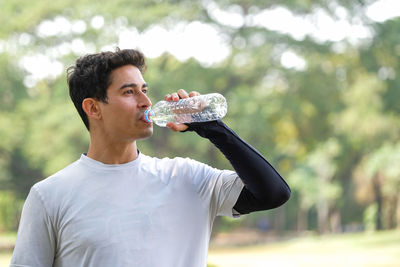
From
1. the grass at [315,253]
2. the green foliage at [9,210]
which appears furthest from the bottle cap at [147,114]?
the green foliage at [9,210]

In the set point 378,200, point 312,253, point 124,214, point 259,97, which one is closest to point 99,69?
point 124,214

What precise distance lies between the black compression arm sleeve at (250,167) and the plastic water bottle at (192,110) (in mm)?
30

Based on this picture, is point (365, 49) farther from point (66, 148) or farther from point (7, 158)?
point (7, 158)

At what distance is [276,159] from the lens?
8.18 meters

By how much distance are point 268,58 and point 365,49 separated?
52.4 inches

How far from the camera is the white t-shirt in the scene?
3.51ft

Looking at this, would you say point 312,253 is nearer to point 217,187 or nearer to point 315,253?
point 315,253

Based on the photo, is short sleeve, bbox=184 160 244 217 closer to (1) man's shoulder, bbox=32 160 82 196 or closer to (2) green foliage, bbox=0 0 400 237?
(1) man's shoulder, bbox=32 160 82 196

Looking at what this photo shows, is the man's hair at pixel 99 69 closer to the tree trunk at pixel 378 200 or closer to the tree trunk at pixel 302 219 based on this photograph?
the tree trunk at pixel 378 200

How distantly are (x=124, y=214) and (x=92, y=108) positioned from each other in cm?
25

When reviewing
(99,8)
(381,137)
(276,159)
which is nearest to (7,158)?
(99,8)

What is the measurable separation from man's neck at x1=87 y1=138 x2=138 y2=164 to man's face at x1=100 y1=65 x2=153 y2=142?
0.02 meters

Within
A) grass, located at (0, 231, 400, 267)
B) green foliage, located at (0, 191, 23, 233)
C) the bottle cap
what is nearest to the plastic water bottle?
the bottle cap

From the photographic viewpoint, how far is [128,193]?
1.12 m
